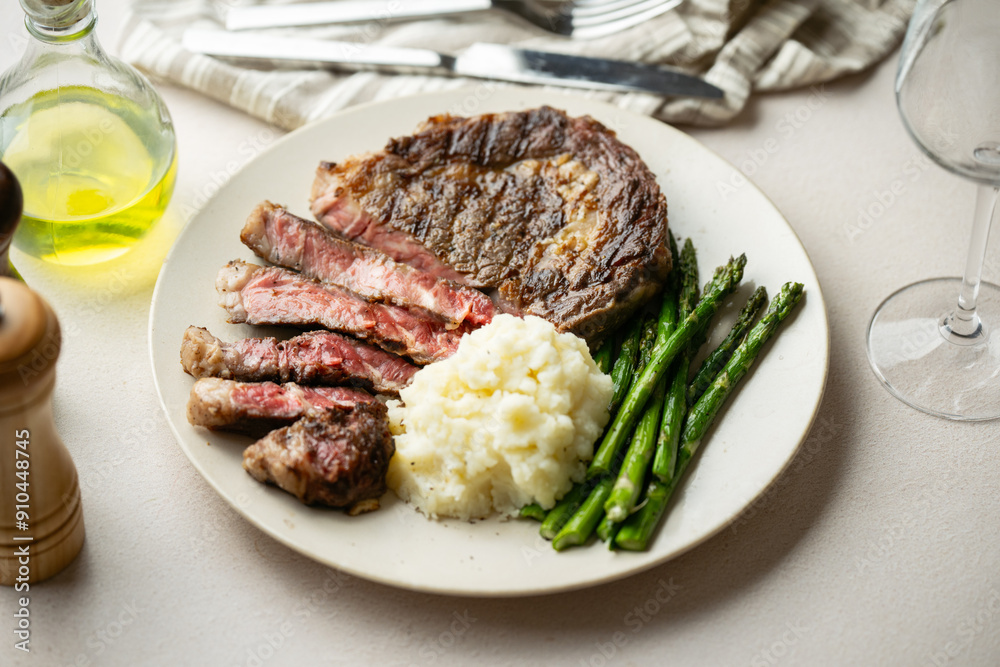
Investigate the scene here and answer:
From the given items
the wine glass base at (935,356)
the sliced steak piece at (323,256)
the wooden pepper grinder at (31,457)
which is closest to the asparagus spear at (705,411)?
the wine glass base at (935,356)

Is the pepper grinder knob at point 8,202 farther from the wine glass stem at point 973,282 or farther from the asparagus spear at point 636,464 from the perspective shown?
the wine glass stem at point 973,282

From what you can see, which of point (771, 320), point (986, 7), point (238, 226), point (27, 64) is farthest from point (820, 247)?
point (27, 64)

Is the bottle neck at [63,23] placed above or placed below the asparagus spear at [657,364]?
above

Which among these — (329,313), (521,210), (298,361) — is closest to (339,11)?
(521,210)

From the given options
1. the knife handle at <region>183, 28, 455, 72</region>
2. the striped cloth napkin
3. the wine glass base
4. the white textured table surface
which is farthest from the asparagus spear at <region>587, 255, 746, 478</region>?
the knife handle at <region>183, 28, 455, 72</region>

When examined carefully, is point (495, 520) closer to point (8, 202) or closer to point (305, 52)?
point (8, 202)
